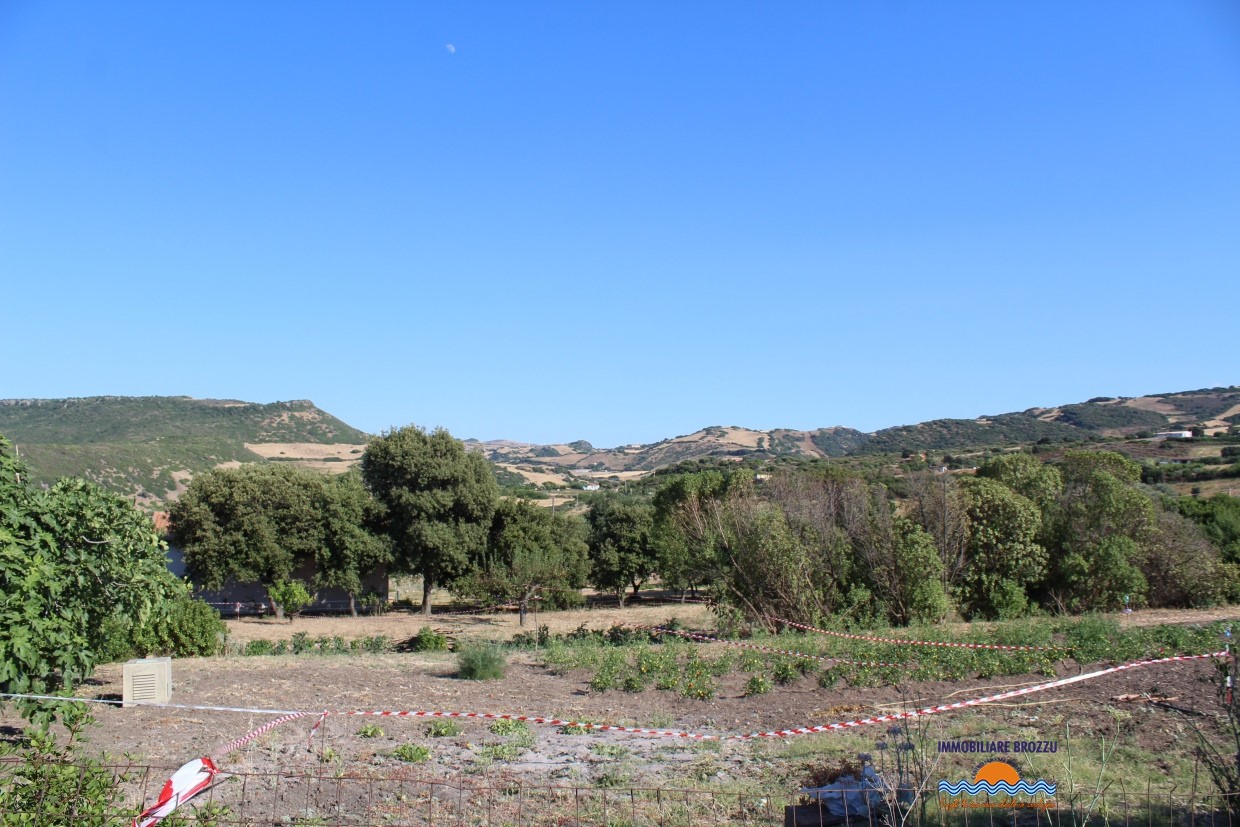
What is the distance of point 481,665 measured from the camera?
13.4 meters

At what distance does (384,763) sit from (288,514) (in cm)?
2804

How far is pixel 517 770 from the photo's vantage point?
27.1 feet

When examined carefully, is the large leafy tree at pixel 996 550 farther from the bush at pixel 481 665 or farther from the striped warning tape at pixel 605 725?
the bush at pixel 481 665

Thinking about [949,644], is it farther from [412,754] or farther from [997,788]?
[412,754]

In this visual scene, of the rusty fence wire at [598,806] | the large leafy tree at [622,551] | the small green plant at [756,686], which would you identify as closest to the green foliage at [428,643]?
the small green plant at [756,686]

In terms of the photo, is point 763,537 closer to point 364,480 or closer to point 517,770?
point 517,770

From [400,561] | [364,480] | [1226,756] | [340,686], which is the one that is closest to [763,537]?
[340,686]

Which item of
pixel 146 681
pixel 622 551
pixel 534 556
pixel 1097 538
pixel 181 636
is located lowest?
pixel 622 551

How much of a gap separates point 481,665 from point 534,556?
1579 centimetres

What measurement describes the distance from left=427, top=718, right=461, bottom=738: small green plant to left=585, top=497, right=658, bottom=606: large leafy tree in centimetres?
2916

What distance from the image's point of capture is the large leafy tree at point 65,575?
8.51 meters

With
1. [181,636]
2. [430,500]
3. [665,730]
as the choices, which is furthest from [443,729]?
[430,500]

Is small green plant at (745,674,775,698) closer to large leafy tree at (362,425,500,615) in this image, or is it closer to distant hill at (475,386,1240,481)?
large leafy tree at (362,425,500,615)

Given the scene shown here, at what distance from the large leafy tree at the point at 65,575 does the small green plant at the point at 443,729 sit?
3.62 metres
